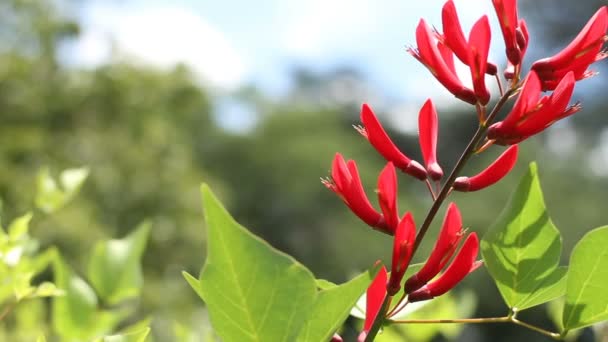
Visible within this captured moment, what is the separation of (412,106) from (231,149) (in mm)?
5113

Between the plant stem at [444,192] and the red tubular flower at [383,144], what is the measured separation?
0.07m

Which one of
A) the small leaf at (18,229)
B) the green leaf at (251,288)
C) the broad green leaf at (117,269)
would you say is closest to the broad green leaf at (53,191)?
the broad green leaf at (117,269)

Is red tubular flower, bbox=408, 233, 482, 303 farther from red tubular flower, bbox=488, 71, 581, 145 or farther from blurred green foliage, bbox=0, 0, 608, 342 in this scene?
blurred green foliage, bbox=0, 0, 608, 342

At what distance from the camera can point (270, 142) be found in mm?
23359

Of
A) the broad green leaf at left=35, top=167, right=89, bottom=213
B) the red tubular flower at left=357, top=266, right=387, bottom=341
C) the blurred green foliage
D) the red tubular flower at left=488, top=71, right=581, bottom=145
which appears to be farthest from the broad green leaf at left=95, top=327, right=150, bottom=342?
the blurred green foliage

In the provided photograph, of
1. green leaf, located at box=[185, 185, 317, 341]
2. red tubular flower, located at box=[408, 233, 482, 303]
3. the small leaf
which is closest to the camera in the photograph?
green leaf, located at box=[185, 185, 317, 341]

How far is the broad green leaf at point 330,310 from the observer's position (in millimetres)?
417

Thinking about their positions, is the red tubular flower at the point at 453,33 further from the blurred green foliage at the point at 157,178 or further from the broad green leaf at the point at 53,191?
the blurred green foliage at the point at 157,178

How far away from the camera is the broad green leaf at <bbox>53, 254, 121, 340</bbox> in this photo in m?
0.77

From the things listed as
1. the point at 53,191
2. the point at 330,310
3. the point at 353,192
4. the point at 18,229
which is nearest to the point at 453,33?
the point at 353,192

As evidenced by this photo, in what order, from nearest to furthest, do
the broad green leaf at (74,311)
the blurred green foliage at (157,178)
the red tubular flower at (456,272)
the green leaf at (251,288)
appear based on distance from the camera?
the green leaf at (251,288), the red tubular flower at (456,272), the broad green leaf at (74,311), the blurred green foliage at (157,178)

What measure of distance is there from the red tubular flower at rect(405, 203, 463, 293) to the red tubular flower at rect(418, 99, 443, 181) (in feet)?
0.28

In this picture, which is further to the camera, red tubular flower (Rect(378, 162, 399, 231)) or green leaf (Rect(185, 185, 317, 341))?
red tubular flower (Rect(378, 162, 399, 231))

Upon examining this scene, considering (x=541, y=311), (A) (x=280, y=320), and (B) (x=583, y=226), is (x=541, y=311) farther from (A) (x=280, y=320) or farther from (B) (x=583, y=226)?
(A) (x=280, y=320)
